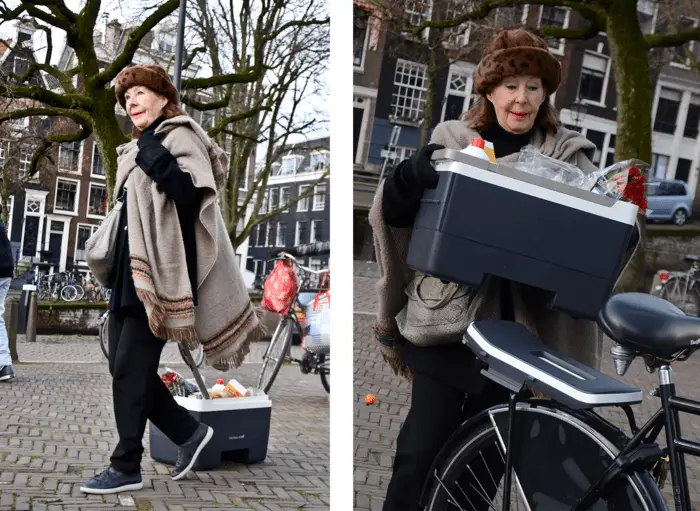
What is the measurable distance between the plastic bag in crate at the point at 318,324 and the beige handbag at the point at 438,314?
2072mm

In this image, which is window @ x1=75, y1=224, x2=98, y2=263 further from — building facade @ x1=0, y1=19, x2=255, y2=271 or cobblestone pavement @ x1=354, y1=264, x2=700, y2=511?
cobblestone pavement @ x1=354, y1=264, x2=700, y2=511

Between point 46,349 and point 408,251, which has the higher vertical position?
point 408,251

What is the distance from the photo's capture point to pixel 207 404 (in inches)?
107

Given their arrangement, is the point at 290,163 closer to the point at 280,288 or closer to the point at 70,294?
the point at 280,288

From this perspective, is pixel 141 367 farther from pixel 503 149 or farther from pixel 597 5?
pixel 597 5

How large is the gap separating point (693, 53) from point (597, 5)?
28 centimetres

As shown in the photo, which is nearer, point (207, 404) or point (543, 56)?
point (543, 56)

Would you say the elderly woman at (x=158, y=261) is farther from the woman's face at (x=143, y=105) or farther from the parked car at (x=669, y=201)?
the parked car at (x=669, y=201)

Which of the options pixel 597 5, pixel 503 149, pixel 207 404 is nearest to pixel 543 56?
pixel 503 149

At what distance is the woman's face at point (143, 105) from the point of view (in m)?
2.30

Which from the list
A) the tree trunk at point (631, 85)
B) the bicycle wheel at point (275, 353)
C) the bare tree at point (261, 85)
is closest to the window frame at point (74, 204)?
the bare tree at point (261, 85)

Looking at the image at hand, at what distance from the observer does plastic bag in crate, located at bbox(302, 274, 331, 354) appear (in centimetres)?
398

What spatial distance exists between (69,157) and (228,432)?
3.58 ft

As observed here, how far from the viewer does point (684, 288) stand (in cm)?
189
